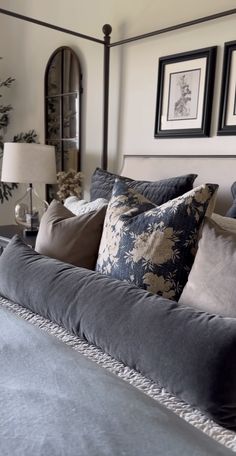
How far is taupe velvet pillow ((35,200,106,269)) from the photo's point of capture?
1.43 metres

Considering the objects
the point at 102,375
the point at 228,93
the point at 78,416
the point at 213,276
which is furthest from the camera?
the point at 228,93

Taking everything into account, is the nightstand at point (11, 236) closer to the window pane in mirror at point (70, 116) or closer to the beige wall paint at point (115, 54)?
the beige wall paint at point (115, 54)

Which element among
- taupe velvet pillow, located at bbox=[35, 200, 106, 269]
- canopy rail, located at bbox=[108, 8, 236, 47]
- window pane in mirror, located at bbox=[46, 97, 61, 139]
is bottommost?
taupe velvet pillow, located at bbox=[35, 200, 106, 269]

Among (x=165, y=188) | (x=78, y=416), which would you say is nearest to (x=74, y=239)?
(x=165, y=188)

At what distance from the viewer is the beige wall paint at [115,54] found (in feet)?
7.05

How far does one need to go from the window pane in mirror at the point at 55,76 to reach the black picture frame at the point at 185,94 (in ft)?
3.30

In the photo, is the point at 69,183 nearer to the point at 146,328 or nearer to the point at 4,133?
the point at 4,133

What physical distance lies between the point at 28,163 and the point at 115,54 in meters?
0.92

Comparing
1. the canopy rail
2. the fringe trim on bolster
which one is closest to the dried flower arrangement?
the canopy rail

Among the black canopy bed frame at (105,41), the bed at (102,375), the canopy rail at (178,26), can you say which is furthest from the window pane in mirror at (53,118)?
the bed at (102,375)

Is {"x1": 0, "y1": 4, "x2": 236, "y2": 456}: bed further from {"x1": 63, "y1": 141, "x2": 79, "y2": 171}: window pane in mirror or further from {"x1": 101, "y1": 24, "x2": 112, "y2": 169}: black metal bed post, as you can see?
{"x1": 63, "y1": 141, "x2": 79, "y2": 171}: window pane in mirror

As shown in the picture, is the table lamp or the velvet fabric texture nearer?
the velvet fabric texture

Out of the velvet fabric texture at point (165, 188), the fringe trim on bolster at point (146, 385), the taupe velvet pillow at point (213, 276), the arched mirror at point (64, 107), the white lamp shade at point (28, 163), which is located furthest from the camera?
the arched mirror at point (64, 107)

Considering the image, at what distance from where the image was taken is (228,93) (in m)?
1.96
